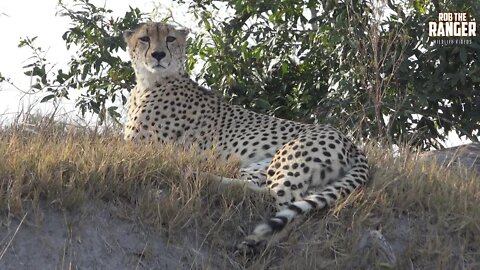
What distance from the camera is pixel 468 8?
6570 millimetres

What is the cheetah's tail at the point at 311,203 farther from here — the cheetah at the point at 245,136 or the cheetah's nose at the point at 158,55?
the cheetah's nose at the point at 158,55

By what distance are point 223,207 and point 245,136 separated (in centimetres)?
102

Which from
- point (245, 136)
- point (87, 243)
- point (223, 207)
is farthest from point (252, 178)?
point (87, 243)

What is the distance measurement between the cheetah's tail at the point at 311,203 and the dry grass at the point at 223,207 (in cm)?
5

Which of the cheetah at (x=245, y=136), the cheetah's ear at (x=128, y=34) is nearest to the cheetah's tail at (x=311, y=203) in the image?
the cheetah at (x=245, y=136)

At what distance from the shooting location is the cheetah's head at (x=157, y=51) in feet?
18.0

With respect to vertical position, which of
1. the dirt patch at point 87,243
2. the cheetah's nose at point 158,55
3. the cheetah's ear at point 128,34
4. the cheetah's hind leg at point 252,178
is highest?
the cheetah's ear at point 128,34

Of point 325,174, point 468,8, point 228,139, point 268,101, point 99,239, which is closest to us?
point 99,239

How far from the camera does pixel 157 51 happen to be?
18.0 ft

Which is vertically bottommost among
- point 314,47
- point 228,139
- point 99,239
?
point 99,239

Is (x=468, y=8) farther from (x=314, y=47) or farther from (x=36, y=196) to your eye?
(x=36, y=196)

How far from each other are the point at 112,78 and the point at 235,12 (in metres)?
1.05

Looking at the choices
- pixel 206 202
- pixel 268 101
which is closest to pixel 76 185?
pixel 206 202

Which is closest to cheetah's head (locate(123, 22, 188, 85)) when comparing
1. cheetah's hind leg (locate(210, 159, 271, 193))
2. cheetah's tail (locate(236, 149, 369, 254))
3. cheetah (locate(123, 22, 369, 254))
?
cheetah (locate(123, 22, 369, 254))
